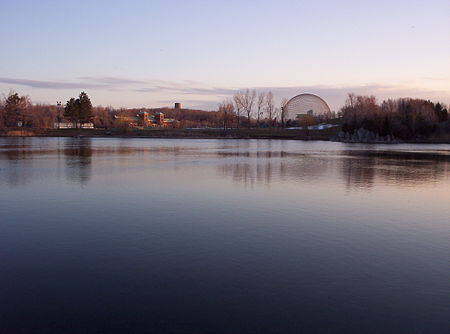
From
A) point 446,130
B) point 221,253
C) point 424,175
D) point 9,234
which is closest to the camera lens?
point 221,253

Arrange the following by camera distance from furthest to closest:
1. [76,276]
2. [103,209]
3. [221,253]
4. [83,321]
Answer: [103,209], [221,253], [76,276], [83,321]

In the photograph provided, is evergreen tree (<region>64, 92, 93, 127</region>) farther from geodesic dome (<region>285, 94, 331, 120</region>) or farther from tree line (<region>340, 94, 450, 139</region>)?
geodesic dome (<region>285, 94, 331, 120</region>)

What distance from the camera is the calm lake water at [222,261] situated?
637 centimetres

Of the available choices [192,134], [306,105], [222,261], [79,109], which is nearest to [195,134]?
[192,134]

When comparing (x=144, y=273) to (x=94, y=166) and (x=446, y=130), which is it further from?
(x=446, y=130)

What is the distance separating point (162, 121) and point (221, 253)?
6679 inches

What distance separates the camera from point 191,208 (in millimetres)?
14391

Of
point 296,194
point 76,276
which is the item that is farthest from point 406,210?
point 76,276

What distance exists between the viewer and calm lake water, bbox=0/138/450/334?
6371 millimetres

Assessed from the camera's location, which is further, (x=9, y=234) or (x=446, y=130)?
(x=446, y=130)

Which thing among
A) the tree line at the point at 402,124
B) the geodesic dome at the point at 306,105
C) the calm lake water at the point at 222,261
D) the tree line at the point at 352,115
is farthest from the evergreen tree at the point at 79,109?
the calm lake water at the point at 222,261

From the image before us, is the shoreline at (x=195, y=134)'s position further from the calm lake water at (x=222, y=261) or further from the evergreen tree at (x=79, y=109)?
the calm lake water at (x=222, y=261)

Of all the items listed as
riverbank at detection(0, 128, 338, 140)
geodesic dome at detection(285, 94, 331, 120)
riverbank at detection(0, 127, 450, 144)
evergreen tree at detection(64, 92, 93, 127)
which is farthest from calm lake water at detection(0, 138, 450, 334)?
geodesic dome at detection(285, 94, 331, 120)

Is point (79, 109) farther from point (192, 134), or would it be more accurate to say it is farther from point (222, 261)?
point (222, 261)
